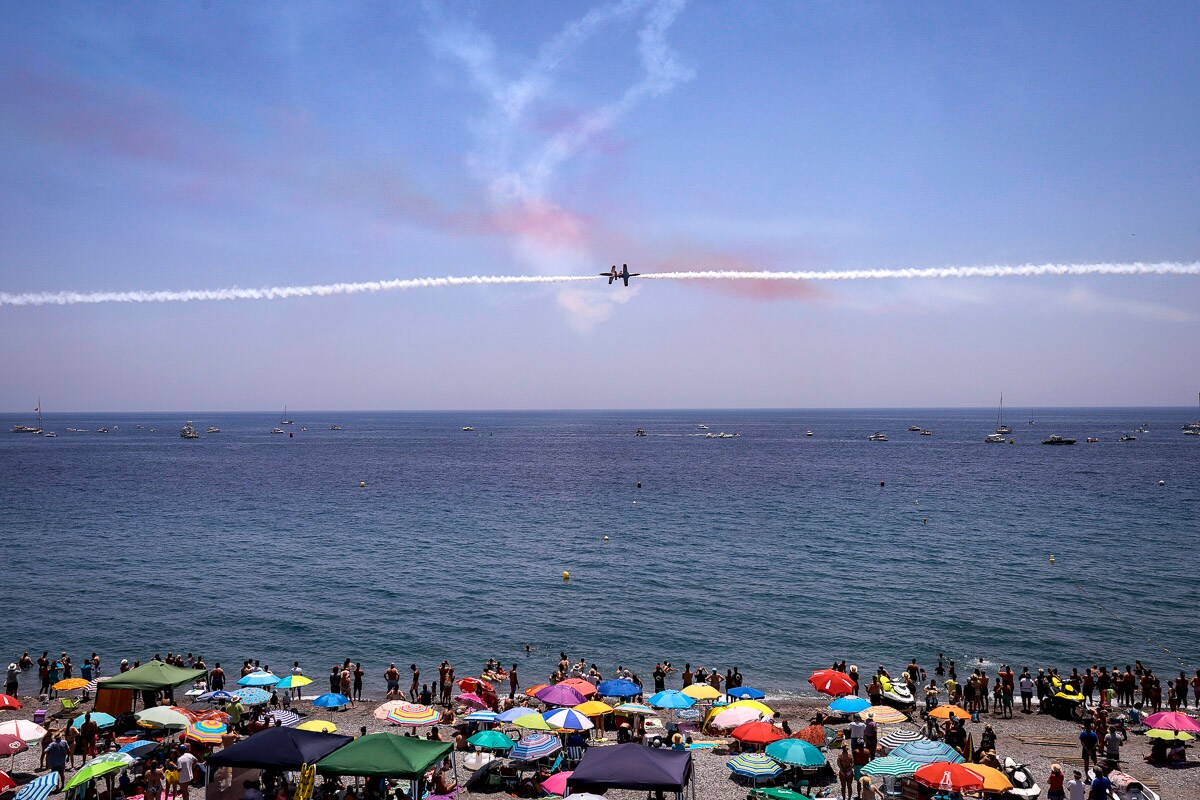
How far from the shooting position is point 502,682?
37.2 m

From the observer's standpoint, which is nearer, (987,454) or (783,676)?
(783,676)

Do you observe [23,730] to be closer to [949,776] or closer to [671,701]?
[671,701]

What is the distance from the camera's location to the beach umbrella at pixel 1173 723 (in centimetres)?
2406

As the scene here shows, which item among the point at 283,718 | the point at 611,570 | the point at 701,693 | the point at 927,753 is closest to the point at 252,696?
the point at 283,718

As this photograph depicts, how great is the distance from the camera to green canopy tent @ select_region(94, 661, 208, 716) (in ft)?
84.6

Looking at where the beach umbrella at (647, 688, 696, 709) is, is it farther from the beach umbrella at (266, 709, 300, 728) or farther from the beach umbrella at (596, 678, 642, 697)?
the beach umbrella at (266, 709, 300, 728)

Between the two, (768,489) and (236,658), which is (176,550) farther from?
(768,489)

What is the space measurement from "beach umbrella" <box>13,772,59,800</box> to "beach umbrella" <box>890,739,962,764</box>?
2135 centimetres

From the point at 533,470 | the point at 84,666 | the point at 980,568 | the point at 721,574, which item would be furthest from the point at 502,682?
the point at 533,470

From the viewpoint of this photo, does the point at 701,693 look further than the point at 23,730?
Yes

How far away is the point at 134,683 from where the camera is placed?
84.9 feet

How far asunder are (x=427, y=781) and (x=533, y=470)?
119 metres

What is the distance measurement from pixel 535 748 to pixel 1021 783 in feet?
43.6

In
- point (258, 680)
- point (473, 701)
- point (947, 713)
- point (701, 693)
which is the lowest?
point (473, 701)
